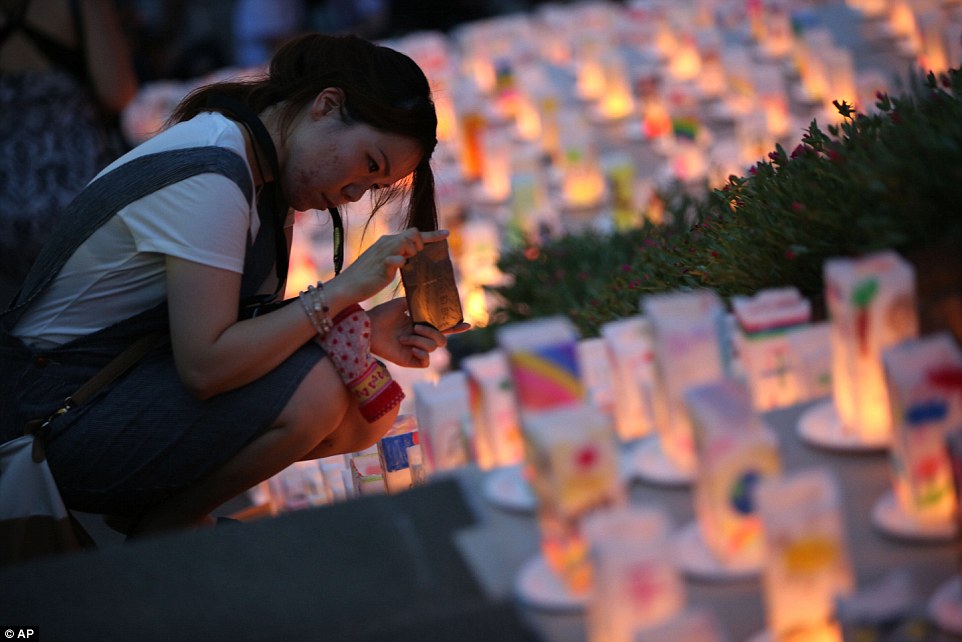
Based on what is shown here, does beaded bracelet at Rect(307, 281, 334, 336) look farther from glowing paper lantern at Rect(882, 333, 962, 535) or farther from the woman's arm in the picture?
glowing paper lantern at Rect(882, 333, 962, 535)

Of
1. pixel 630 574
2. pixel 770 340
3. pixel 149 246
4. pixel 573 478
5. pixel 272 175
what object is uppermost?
pixel 272 175

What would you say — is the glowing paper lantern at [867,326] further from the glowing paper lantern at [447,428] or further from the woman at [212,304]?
the woman at [212,304]

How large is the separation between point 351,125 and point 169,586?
91cm

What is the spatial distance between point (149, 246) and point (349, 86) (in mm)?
445

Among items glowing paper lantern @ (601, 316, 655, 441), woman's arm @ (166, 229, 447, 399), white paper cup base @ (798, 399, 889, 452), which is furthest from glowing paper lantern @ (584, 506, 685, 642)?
woman's arm @ (166, 229, 447, 399)

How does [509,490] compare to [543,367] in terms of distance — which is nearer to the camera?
[543,367]

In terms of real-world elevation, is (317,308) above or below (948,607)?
above

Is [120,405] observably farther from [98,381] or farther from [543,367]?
[543,367]

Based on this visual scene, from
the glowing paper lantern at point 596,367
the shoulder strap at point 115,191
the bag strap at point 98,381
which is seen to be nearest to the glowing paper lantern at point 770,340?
the glowing paper lantern at point 596,367

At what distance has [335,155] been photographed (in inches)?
85.4

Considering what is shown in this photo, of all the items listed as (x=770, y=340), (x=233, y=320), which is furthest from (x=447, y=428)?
(x=770, y=340)

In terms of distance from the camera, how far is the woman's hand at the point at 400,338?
2367mm

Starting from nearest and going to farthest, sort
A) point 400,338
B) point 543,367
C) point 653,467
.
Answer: point 543,367
point 653,467
point 400,338

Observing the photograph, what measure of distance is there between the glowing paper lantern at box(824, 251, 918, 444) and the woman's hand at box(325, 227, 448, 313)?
2.56 feet
